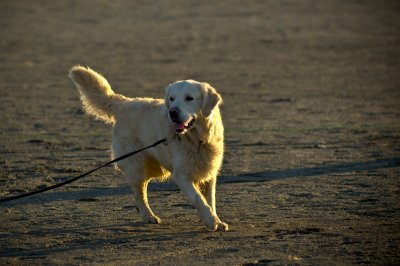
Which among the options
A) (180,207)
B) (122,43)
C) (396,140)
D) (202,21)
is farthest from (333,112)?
(202,21)

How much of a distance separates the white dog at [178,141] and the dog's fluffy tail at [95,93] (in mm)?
173

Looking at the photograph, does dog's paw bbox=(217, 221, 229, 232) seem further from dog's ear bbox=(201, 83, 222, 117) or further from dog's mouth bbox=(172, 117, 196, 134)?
dog's ear bbox=(201, 83, 222, 117)

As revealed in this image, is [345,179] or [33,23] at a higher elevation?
[345,179]

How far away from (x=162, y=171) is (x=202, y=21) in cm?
2461

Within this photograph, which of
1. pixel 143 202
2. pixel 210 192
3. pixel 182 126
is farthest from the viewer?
pixel 143 202

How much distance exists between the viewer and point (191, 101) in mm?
8023

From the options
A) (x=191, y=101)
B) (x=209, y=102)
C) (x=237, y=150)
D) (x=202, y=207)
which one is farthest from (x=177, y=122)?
(x=237, y=150)

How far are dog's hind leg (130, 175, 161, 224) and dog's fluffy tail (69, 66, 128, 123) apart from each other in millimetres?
924

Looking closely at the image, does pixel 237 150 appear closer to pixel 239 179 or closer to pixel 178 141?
pixel 239 179

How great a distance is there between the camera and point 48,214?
8719 mm

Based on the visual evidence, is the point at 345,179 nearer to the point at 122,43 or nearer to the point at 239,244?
the point at 239,244

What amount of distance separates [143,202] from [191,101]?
1174 mm

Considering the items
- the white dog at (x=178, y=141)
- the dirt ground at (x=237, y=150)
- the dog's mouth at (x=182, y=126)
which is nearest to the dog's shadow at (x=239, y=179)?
the dirt ground at (x=237, y=150)

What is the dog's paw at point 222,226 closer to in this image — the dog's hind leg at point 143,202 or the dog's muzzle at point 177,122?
the dog's hind leg at point 143,202
